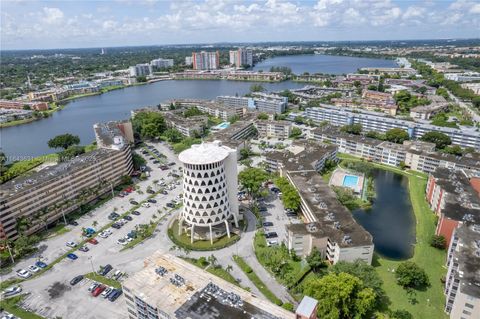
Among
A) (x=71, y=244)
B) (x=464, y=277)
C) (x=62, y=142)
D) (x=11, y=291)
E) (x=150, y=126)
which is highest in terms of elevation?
(x=150, y=126)

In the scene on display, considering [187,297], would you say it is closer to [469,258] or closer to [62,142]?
[469,258]

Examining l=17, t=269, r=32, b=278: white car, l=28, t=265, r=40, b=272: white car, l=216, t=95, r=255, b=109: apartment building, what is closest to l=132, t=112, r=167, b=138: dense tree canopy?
l=216, t=95, r=255, b=109: apartment building

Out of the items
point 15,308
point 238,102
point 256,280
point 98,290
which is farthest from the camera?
point 238,102

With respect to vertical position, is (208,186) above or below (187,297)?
above

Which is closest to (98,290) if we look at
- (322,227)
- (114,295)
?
(114,295)

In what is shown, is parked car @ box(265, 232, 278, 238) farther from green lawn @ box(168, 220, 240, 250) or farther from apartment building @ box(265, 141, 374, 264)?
green lawn @ box(168, 220, 240, 250)

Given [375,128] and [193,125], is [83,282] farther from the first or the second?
[375,128]
